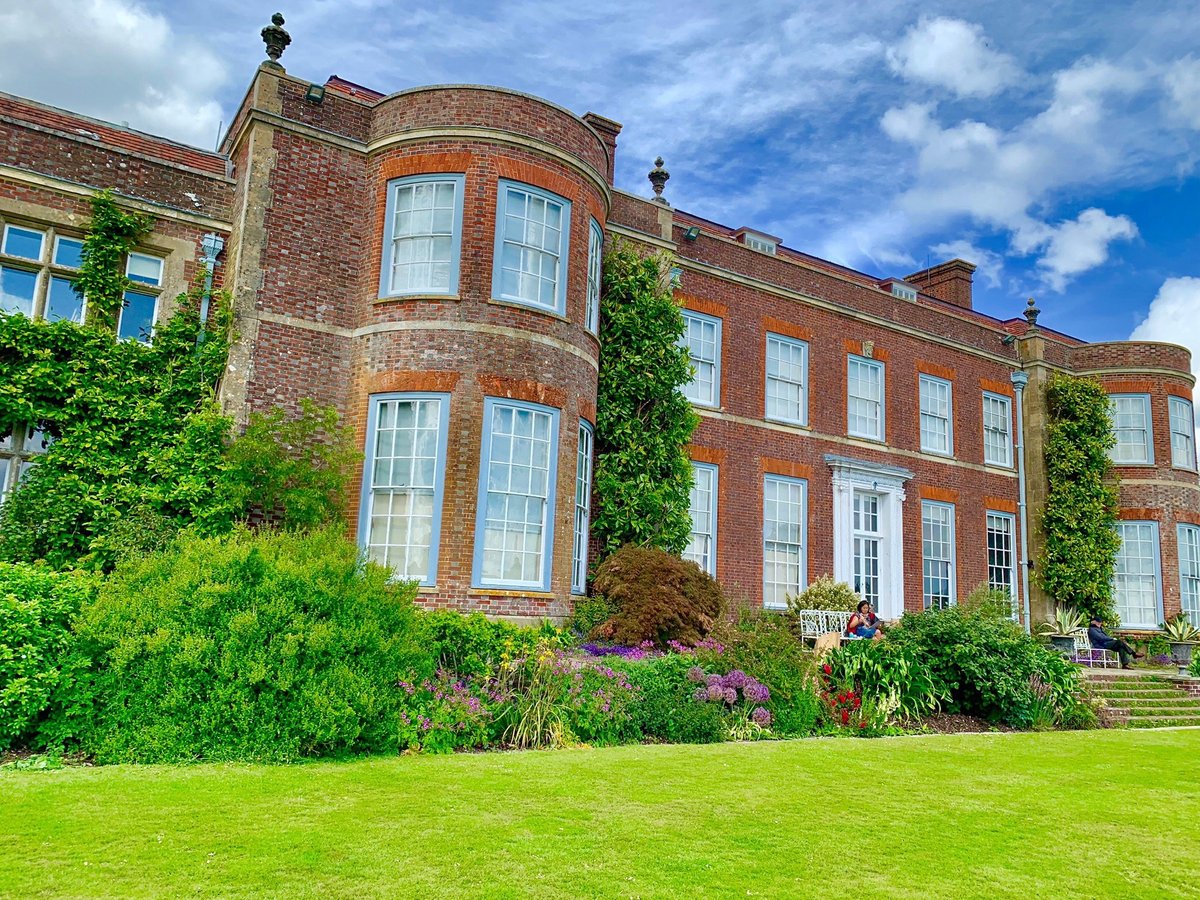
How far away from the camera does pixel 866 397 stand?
69.9 feet

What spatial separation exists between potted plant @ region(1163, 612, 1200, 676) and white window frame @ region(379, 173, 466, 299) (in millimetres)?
19586

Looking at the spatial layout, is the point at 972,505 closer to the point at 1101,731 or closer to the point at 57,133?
the point at 1101,731

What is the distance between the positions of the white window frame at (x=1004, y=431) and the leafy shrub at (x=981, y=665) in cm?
1014

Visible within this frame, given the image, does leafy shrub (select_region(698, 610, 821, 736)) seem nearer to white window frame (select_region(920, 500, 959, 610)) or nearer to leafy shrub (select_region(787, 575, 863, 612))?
leafy shrub (select_region(787, 575, 863, 612))

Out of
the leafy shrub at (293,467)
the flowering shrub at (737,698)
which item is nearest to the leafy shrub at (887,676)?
the flowering shrub at (737,698)

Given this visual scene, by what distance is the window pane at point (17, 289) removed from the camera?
12383 millimetres

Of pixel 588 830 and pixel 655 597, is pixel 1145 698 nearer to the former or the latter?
pixel 655 597

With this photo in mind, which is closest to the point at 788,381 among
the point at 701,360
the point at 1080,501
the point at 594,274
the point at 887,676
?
the point at 701,360

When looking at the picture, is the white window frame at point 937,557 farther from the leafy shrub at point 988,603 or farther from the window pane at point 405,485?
the window pane at point 405,485

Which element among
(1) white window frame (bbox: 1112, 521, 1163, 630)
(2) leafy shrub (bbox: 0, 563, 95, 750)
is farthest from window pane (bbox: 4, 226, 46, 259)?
(1) white window frame (bbox: 1112, 521, 1163, 630)

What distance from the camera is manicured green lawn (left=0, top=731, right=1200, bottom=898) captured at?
506 cm

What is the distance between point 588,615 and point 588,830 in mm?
7723

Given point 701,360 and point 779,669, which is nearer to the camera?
point 779,669

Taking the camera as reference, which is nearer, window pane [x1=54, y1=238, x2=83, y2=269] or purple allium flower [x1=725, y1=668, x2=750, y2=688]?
purple allium flower [x1=725, y1=668, x2=750, y2=688]
